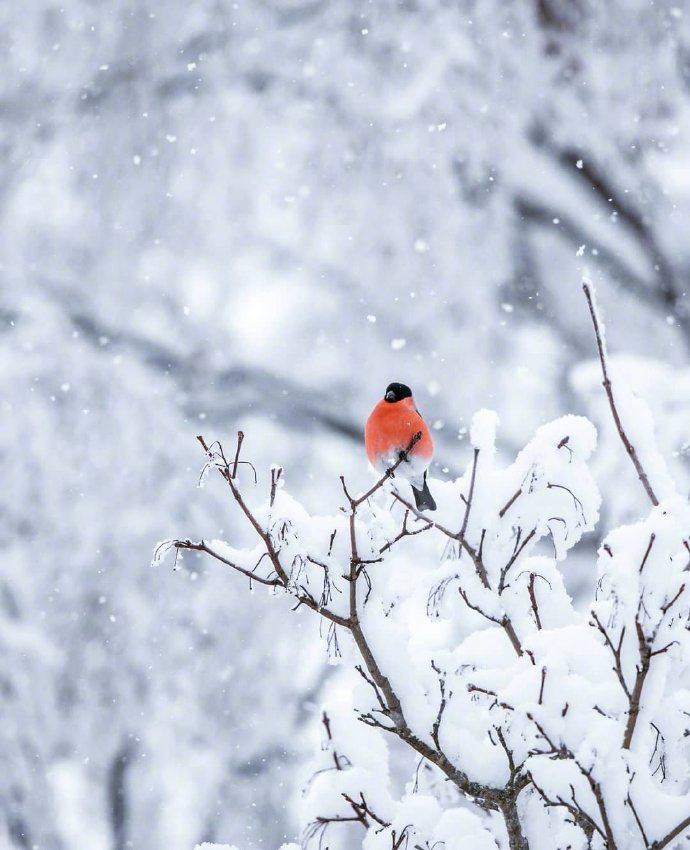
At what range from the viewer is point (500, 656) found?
2.19 m

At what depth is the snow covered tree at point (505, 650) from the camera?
1.67 m

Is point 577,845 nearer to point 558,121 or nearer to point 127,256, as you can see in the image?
point 558,121

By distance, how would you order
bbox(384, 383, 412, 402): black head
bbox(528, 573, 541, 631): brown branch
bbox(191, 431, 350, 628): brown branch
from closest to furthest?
bbox(191, 431, 350, 628): brown branch, bbox(528, 573, 541, 631): brown branch, bbox(384, 383, 412, 402): black head

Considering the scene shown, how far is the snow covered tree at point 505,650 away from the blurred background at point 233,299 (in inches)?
125

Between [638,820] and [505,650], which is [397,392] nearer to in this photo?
[505,650]

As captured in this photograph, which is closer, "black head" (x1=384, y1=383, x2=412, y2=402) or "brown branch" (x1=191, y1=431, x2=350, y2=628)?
"brown branch" (x1=191, y1=431, x2=350, y2=628)

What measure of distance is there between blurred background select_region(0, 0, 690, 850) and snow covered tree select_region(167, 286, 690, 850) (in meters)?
3.17

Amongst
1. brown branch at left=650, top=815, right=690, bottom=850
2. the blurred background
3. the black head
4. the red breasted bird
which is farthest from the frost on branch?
the blurred background

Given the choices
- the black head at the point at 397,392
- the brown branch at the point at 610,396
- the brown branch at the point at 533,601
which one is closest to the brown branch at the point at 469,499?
the brown branch at the point at 533,601

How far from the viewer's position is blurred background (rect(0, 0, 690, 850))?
736 cm

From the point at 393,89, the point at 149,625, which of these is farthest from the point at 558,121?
the point at 149,625

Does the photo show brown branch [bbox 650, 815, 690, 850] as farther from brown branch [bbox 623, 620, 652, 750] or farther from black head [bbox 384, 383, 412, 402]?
black head [bbox 384, 383, 412, 402]

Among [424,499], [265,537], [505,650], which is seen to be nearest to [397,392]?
[424,499]

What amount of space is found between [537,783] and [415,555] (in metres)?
4.55
